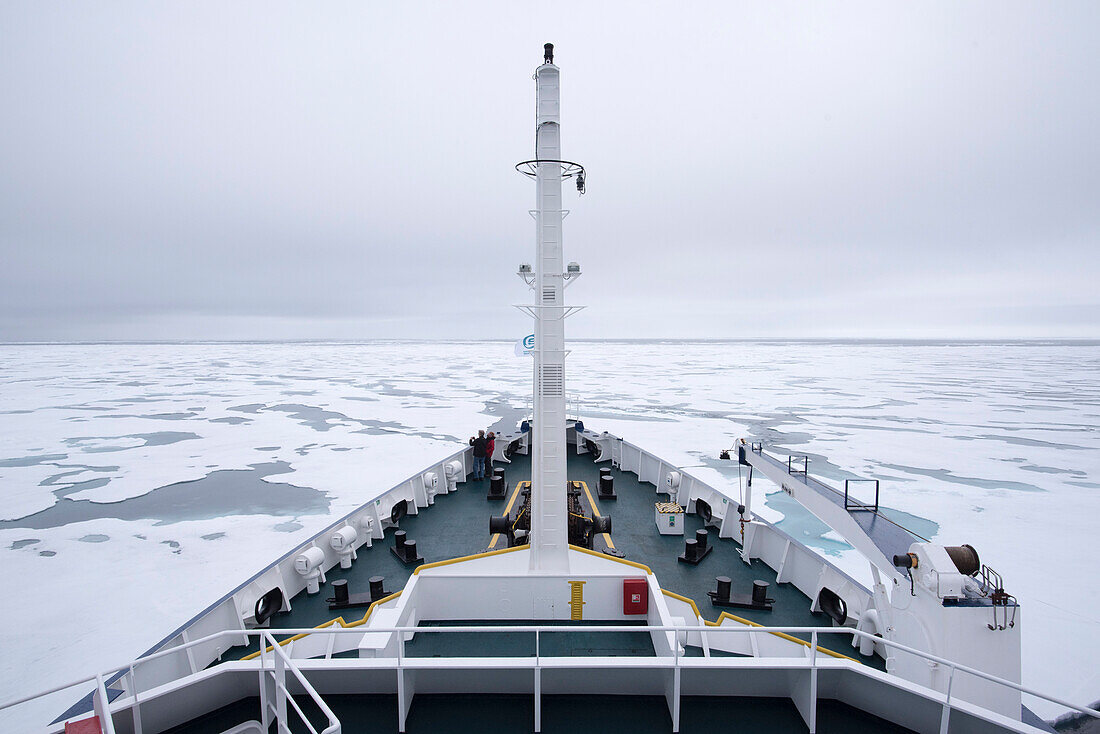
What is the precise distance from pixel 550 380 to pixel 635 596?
2.39 metres

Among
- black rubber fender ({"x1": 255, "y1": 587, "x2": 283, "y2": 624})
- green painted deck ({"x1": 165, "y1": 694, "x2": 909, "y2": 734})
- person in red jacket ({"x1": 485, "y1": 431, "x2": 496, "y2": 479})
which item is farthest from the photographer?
person in red jacket ({"x1": 485, "y1": 431, "x2": 496, "y2": 479})

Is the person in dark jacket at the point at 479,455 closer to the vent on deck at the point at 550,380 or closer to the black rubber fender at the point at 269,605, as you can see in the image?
the black rubber fender at the point at 269,605

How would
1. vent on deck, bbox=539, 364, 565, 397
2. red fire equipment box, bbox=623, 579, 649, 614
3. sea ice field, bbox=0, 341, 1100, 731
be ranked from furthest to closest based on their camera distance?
sea ice field, bbox=0, 341, 1100, 731, vent on deck, bbox=539, 364, 565, 397, red fire equipment box, bbox=623, 579, 649, 614

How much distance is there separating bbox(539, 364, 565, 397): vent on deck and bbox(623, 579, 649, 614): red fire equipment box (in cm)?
209

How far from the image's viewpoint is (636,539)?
8.09 m

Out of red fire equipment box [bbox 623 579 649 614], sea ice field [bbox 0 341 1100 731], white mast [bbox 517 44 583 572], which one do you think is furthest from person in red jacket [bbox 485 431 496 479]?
red fire equipment box [bbox 623 579 649 614]

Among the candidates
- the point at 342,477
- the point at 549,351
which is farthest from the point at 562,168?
the point at 342,477

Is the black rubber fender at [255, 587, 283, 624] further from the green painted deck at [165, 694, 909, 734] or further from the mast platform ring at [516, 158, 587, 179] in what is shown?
the mast platform ring at [516, 158, 587, 179]

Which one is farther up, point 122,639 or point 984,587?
point 984,587

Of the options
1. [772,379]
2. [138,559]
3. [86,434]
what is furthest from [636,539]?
[772,379]

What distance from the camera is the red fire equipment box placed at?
18.0ft

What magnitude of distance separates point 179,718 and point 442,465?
22.5ft

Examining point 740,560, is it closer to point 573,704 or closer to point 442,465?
point 573,704

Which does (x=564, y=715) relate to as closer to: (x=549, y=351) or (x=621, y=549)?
(x=549, y=351)
